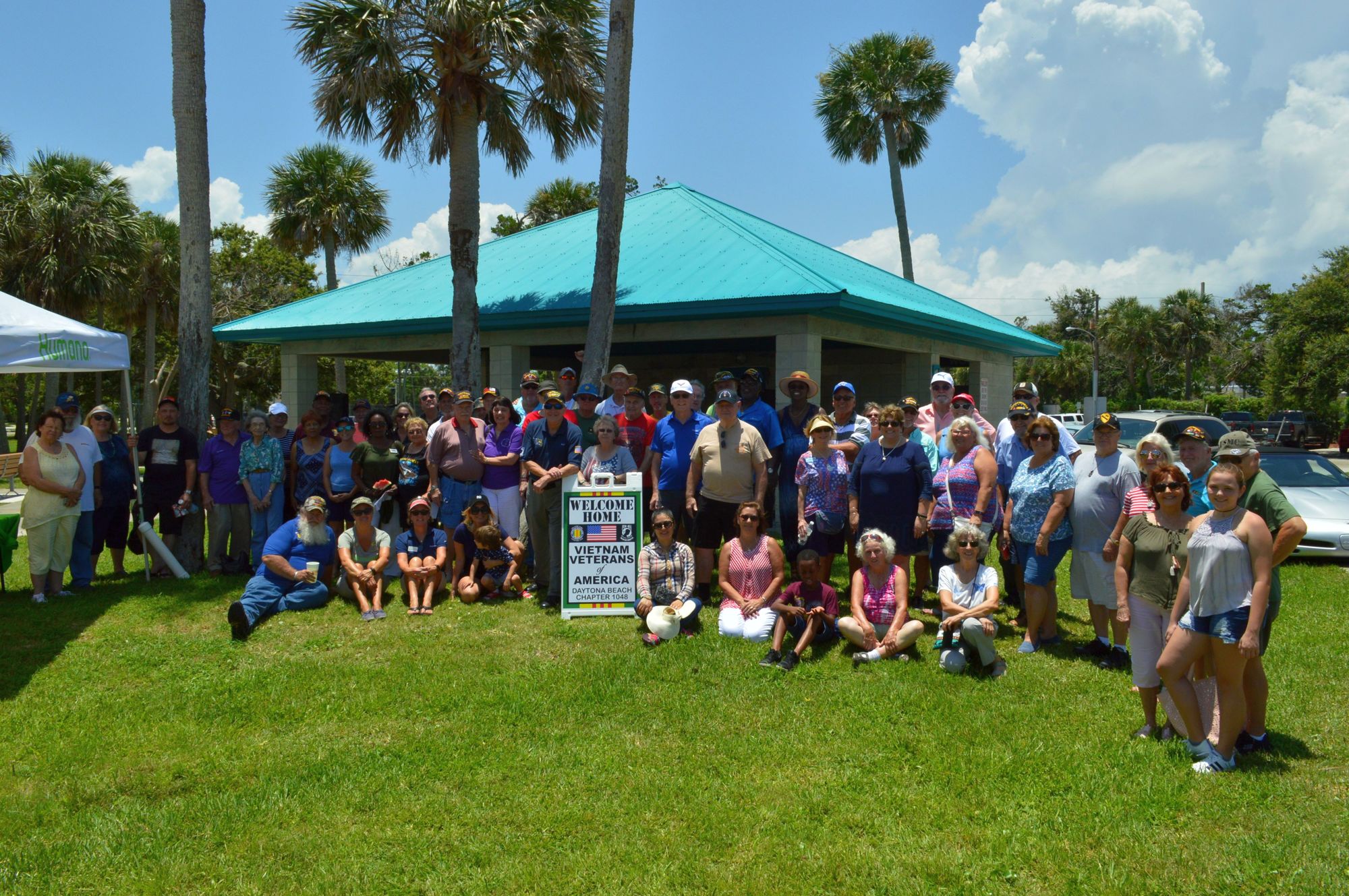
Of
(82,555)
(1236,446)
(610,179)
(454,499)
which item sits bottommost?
(82,555)

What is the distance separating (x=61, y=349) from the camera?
26.2 ft

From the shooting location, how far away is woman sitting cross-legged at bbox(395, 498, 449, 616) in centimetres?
791

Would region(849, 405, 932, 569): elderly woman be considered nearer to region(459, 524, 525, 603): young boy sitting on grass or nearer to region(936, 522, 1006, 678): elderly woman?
region(936, 522, 1006, 678): elderly woman

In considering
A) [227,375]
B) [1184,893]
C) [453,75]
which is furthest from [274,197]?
[1184,893]

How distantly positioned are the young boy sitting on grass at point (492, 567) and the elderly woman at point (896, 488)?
3.18 m

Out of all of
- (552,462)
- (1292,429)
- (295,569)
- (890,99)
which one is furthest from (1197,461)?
(1292,429)

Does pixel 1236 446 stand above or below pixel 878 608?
above

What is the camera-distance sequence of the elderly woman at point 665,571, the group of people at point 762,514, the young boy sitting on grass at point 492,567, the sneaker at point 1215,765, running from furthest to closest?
the young boy sitting on grass at point 492,567 → the elderly woman at point 665,571 → the group of people at point 762,514 → the sneaker at point 1215,765

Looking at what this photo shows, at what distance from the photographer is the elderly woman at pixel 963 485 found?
677cm

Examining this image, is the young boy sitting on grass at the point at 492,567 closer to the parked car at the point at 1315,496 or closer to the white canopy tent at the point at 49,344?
the white canopy tent at the point at 49,344

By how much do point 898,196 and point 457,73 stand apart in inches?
637

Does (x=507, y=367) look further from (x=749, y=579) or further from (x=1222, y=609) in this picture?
(x=1222, y=609)

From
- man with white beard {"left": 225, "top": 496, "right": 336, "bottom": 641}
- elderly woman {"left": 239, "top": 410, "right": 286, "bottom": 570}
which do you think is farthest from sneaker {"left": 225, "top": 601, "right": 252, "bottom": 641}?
elderly woman {"left": 239, "top": 410, "right": 286, "bottom": 570}

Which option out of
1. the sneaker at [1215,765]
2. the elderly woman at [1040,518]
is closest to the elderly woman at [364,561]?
the elderly woman at [1040,518]
